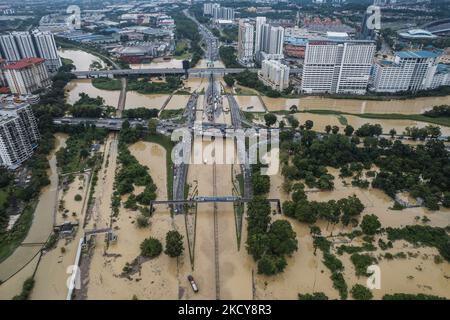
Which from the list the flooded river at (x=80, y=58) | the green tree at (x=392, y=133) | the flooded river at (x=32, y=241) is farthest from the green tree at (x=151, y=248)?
the flooded river at (x=80, y=58)

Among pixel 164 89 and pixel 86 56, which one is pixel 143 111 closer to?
pixel 164 89

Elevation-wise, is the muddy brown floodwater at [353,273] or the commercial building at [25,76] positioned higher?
the commercial building at [25,76]

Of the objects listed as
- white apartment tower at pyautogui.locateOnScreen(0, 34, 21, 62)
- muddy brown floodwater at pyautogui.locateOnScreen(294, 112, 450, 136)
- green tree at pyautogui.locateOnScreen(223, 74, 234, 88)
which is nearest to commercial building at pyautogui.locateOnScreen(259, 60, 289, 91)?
green tree at pyautogui.locateOnScreen(223, 74, 234, 88)

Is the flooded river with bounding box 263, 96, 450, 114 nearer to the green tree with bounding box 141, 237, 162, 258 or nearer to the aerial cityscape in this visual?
the aerial cityscape

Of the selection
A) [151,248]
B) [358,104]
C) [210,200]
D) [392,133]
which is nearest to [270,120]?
[392,133]

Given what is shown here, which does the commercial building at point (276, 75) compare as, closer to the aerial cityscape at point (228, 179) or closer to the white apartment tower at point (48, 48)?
the aerial cityscape at point (228, 179)
